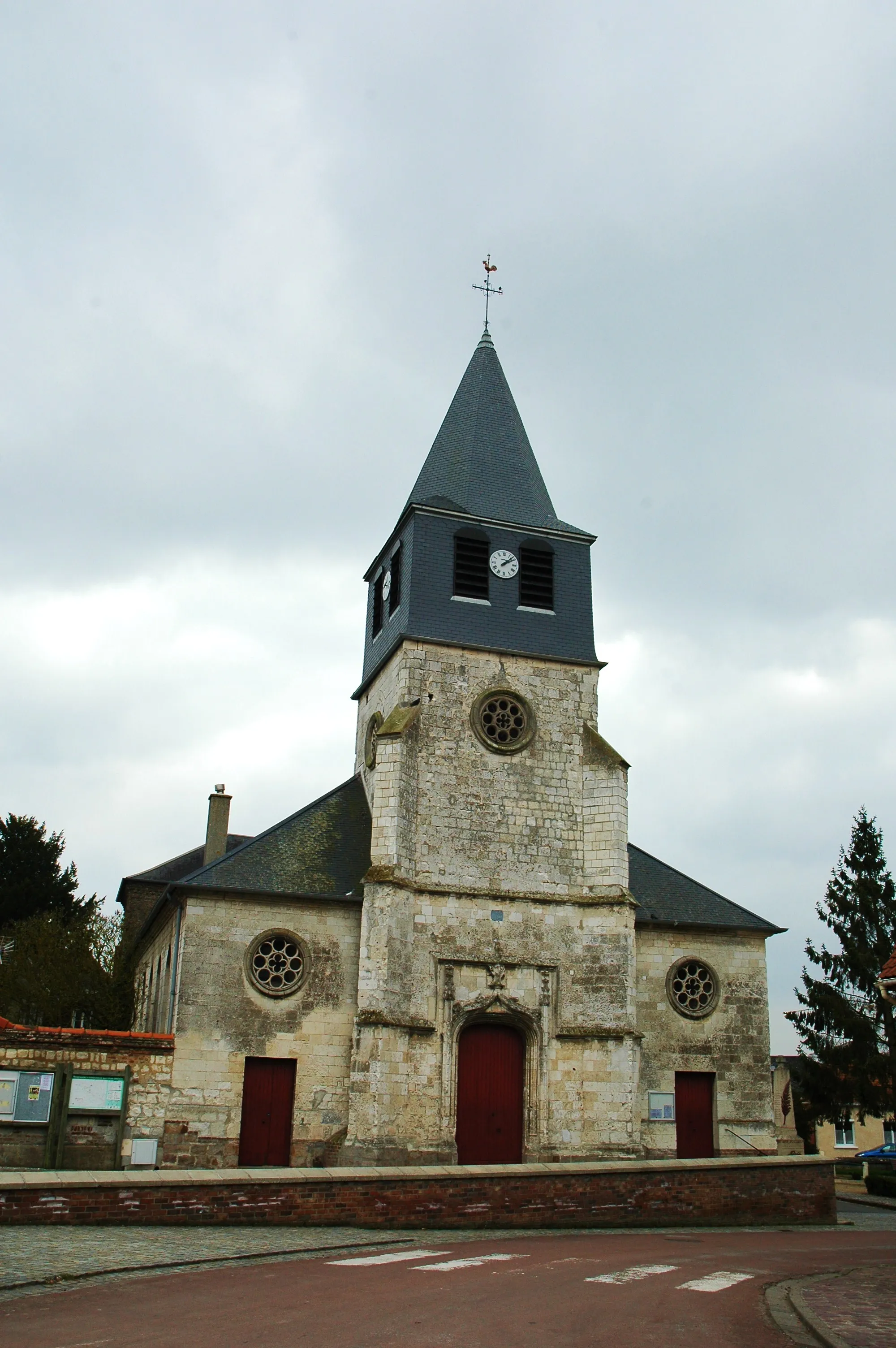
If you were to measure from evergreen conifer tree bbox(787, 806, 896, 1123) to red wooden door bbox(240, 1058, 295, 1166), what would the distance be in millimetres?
16103

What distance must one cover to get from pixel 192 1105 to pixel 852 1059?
59.5ft

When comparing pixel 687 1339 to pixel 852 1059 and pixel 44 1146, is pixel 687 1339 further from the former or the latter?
pixel 852 1059

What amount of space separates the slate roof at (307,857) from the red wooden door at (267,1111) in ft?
9.68

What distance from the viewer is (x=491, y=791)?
2203 cm

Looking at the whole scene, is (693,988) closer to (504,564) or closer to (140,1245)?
(504,564)

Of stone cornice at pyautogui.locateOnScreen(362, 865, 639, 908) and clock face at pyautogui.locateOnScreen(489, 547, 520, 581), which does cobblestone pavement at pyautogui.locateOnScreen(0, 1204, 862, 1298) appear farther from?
Answer: clock face at pyautogui.locateOnScreen(489, 547, 520, 581)

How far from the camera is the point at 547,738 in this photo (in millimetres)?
22859

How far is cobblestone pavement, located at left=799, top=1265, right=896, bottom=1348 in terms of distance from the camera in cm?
763

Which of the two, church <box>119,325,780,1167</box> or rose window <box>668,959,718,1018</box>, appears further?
rose window <box>668,959,718,1018</box>

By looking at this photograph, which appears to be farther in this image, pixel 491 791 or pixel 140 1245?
pixel 491 791

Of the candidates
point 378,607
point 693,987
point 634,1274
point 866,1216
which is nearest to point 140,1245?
point 634,1274

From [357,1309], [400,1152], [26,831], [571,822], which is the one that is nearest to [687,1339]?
[357,1309]

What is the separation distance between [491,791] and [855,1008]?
14.6m

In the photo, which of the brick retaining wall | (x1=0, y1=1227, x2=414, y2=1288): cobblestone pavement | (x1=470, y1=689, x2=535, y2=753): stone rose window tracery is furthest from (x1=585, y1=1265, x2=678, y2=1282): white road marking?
(x1=470, y1=689, x2=535, y2=753): stone rose window tracery
